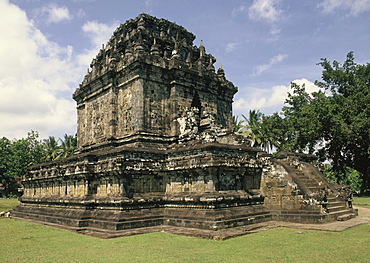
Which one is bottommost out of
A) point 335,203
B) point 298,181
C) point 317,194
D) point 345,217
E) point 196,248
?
point 196,248

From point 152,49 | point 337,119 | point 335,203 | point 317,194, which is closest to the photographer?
point 317,194

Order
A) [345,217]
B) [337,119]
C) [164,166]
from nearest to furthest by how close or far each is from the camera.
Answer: [345,217] → [164,166] → [337,119]

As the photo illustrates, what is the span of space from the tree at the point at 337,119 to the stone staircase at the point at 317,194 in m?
12.2

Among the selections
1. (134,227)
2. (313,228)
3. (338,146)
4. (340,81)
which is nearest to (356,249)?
(313,228)

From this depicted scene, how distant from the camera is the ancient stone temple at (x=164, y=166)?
12.5m

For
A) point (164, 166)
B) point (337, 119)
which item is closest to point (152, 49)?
point (164, 166)

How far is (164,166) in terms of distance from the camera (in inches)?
564

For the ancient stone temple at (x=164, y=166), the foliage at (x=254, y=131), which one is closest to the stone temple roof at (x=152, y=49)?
the ancient stone temple at (x=164, y=166)

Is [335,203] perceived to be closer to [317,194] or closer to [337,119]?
[317,194]

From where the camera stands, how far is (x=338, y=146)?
29.2 metres

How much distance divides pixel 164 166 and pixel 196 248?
593cm

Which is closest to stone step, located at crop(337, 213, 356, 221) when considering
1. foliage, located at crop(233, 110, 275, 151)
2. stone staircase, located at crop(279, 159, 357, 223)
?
stone staircase, located at crop(279, 159, 357, 223)

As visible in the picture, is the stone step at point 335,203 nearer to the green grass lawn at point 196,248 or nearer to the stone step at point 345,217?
the stone step at point 345,217

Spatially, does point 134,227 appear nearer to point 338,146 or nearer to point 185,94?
point 185,94
